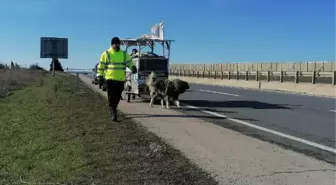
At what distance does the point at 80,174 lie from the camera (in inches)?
287

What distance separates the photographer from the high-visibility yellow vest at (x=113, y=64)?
45.7ft

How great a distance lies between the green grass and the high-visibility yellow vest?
4.19ft

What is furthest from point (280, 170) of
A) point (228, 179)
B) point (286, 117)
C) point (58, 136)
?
point (286, 117)

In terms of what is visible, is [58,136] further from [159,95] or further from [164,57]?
[164,57]

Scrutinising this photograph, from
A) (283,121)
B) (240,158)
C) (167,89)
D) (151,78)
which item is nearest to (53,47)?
(151,78)

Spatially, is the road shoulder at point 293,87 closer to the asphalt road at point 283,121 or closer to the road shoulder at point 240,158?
the asphalt road at point 283,121

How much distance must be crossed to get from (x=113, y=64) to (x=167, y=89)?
4.95 meters

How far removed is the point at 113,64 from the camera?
548 inches

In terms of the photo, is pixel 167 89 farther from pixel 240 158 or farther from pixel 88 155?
pixel 240 158

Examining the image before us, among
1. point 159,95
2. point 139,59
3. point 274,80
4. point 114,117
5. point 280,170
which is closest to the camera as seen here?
point 280,170

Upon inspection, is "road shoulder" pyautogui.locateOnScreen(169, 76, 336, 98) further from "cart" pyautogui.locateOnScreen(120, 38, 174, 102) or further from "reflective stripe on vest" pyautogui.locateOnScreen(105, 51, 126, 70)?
"reflective stripe on vest" pyautogui.locateOnScreen(105, 51, 126, 70)

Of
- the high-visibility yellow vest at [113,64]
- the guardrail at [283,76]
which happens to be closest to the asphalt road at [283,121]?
the high-visibility yellow vest at [113,64]

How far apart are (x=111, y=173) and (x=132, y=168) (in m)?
0.41

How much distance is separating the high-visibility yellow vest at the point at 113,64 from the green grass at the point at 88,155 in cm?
128
